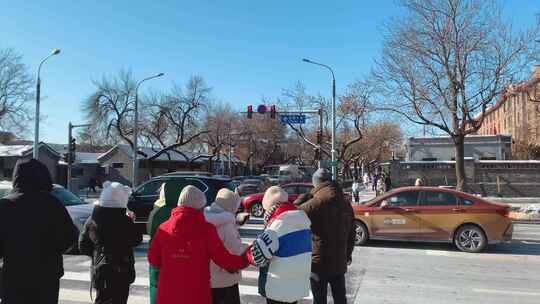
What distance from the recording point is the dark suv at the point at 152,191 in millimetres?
12781

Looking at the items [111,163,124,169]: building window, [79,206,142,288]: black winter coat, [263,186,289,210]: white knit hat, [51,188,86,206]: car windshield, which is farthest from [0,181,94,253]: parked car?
[111,163,124,169]: building window

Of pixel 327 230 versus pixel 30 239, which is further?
pixel 327 230

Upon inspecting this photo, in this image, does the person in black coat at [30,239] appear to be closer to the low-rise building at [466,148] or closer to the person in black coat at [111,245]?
the person in black coat at [111,245]

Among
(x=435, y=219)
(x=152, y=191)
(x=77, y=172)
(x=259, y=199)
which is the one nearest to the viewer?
(x=435, y=219)

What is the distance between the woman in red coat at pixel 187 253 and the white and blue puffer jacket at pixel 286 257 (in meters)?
0.40

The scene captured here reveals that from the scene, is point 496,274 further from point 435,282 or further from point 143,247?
point 143,247

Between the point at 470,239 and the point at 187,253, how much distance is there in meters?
9.16

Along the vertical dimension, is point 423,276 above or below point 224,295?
below

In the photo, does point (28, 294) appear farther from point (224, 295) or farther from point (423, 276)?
point (423, 276)

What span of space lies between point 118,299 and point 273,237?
1703mm

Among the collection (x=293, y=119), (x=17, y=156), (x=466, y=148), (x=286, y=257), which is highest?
(x=293, y=119)

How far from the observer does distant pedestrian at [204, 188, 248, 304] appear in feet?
13.0

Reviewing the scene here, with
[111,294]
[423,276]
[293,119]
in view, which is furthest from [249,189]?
[111,294]

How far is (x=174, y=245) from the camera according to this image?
3432 millimetres
